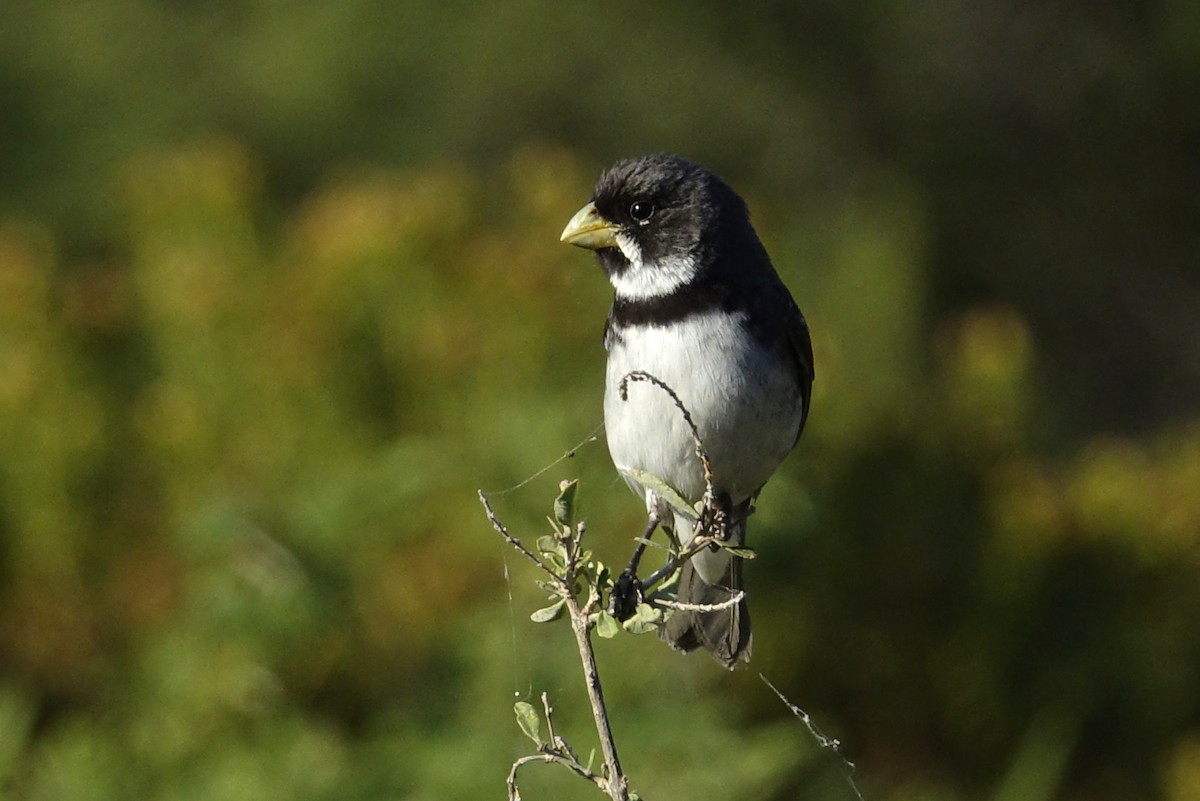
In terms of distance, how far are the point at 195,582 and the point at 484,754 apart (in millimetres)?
Answer: 820

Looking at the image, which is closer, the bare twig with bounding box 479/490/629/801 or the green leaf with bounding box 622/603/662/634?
the bare twig with bounding box 479/490/629/801

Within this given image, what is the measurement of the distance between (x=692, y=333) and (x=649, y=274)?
0.14 metres

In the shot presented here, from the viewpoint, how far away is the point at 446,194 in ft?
14.3

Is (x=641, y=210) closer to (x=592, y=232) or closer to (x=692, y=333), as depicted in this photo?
(x=592, y=232)

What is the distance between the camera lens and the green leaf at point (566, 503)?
1.51 metres

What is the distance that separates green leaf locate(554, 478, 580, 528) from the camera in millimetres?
1514

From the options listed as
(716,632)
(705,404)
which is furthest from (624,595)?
(705,404)

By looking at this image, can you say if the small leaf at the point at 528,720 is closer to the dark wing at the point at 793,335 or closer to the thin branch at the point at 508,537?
the thin branch at the point at 508,537

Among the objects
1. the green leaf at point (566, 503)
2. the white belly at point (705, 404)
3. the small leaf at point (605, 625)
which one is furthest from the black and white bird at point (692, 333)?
the small leaf at point (605, 625)

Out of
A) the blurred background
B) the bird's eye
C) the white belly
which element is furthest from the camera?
the blurred background

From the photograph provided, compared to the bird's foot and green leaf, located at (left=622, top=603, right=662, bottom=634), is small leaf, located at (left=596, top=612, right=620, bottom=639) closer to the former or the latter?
green leaf, located at (left=622, top=603, right=662, bottom=634)

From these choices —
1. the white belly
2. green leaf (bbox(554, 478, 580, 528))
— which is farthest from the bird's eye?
green leaf (bbox(554, 478, 580, 528))

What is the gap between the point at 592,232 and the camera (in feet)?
7.85

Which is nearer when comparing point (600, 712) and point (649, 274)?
point (600, 712)
